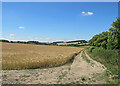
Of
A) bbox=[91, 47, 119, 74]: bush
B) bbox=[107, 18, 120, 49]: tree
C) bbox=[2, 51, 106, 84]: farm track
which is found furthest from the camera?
bbox=[107, 18, 120, 49]: tree

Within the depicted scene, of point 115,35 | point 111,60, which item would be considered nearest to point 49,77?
point 111,60

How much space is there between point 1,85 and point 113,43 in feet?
49.9

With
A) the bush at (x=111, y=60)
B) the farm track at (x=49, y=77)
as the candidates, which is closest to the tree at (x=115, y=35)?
the bush at (x=111, y=60)

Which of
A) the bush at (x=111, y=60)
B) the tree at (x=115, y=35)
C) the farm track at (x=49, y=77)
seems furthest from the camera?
the tree at (x=115, y=35)

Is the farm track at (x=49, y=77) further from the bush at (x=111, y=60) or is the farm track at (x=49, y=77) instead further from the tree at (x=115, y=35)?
the tree at (x=115, y=35)

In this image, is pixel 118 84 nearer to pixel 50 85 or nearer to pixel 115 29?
pixel 50 85

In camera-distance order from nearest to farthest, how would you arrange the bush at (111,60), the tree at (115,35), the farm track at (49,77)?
the farm track at (49,77)
the bush at (111,60)
the tree at (115,35)

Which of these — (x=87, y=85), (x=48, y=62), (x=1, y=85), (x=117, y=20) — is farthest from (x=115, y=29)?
(x=1, y=85)

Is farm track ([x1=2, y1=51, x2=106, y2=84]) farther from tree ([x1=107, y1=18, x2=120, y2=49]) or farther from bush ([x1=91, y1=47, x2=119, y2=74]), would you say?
tree ([x1=107, y1=18, x2=120, y2=49])

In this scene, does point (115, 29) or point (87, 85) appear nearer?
point (87, 85)

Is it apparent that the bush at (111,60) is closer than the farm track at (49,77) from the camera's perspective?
No

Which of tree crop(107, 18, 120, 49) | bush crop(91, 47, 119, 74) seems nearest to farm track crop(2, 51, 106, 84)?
bush crop(91, 47, 119, 74)

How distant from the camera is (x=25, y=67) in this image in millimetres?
12398

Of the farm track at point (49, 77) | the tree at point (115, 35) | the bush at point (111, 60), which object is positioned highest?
the tree at point (115, 35)
